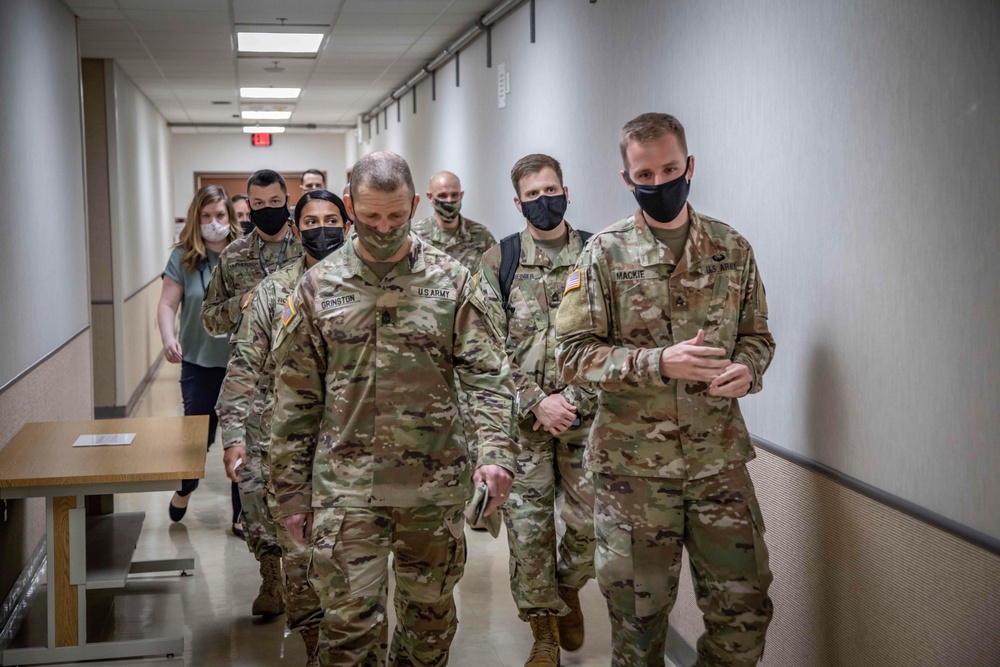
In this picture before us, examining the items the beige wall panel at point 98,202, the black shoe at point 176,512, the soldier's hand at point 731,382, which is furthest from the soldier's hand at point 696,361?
the beige wall panel at point 98,202

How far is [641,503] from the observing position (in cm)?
256

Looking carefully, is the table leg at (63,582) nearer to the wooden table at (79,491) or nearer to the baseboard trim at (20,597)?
the wooden table at (79,491)

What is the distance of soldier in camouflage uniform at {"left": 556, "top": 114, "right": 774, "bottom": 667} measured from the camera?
248 centimetres

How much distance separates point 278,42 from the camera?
329 inches

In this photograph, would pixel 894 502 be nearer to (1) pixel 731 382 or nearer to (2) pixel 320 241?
(1) pixel 731 382

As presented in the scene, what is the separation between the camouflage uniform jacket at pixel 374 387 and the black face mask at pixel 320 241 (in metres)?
0.87

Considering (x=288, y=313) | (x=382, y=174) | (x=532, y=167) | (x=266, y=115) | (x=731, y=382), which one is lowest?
(x=731, y=382)

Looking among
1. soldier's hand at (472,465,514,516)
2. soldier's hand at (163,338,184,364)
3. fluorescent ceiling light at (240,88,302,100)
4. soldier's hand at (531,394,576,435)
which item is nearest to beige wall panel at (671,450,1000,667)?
soldier's hand at (531,394,576,435)

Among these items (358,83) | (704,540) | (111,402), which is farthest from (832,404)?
(358,83)

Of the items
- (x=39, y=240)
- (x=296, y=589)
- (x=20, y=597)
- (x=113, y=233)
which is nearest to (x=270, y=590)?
(x=296, y=589)

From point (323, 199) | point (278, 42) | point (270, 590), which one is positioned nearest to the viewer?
point (323, 199)

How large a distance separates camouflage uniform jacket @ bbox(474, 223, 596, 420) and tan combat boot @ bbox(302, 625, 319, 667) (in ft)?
3.28

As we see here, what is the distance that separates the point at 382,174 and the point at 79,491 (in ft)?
5.77

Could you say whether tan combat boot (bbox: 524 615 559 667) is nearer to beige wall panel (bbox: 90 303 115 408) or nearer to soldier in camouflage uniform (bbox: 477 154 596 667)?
soldier in camouflage uniform (bbox: 477 154 596 667)
